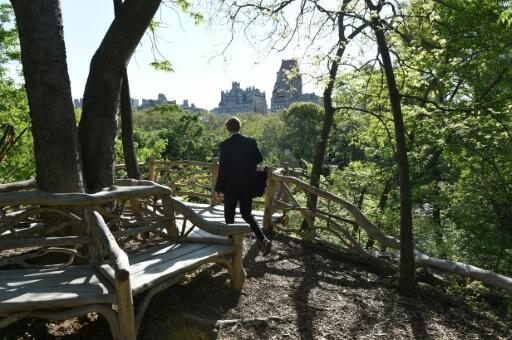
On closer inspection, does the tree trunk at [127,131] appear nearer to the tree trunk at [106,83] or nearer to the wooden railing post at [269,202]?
the tree trunk at [106,83]

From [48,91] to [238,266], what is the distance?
2.61 meters

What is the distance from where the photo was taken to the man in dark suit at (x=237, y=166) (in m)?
5.16

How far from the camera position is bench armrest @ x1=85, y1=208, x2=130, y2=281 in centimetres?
273

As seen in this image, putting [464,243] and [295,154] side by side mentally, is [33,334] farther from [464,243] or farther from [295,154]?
[295,154]

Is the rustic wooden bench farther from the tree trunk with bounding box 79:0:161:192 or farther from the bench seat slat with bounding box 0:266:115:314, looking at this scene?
the tree trunk with bounding box 79:0:161:192

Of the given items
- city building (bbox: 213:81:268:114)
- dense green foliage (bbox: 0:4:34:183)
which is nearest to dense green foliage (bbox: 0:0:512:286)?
dense green foliage (bbox: 0:4:34:183)

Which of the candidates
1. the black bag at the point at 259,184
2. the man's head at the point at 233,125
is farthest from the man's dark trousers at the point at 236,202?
the man's head at the point at 233,125

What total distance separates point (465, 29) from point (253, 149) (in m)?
7.34

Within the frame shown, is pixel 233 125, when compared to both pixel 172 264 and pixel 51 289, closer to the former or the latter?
pixel 172 264

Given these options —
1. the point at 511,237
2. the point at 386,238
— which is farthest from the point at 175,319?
the point at 511,237

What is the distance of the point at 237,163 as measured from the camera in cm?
517

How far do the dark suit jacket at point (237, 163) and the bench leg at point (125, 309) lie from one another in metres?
2.55

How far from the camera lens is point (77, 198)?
11.1ft

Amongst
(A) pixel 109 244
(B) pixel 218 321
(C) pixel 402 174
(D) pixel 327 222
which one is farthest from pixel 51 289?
(D) pixel 327 222
